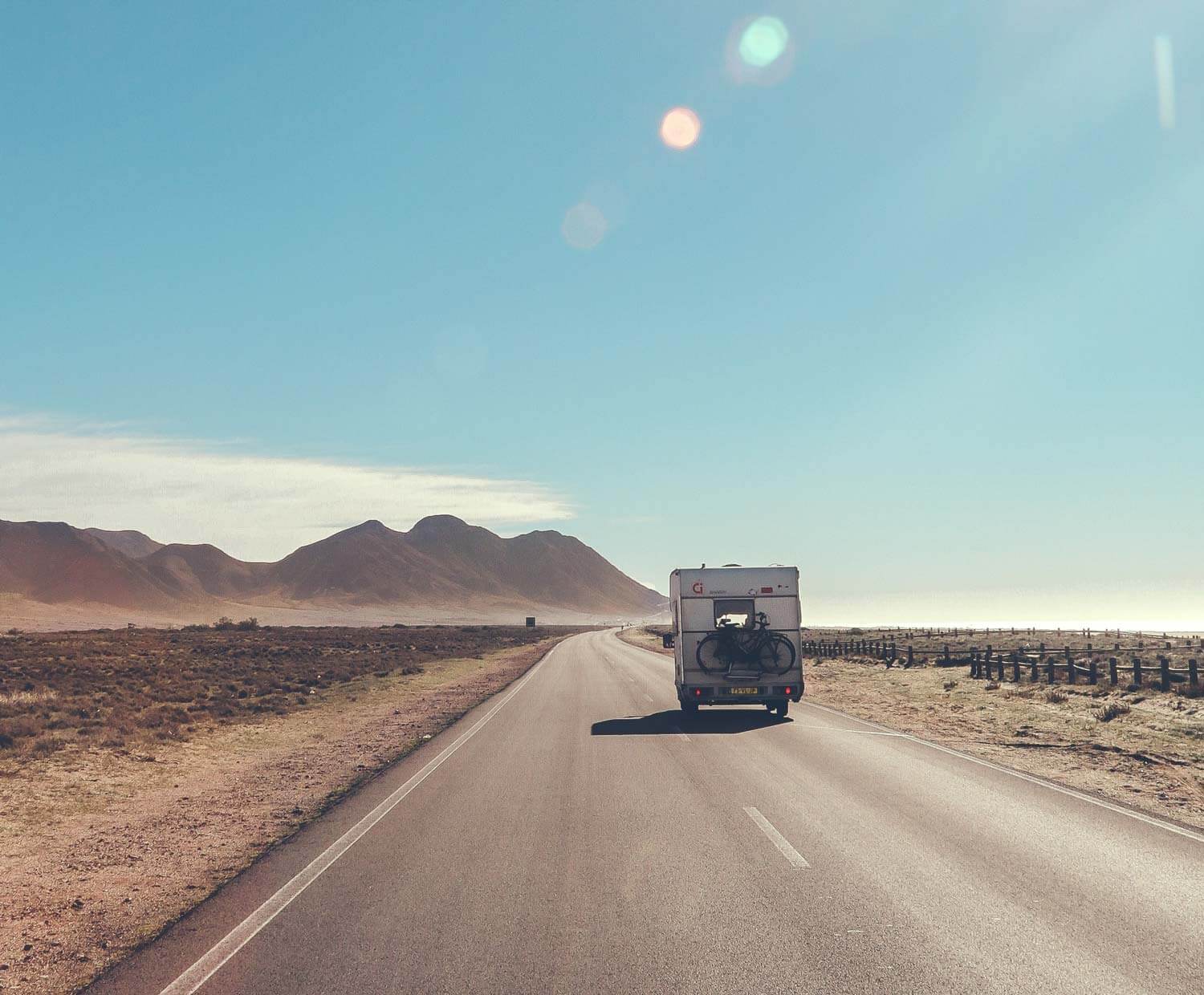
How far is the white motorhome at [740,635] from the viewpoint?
66.8 ft

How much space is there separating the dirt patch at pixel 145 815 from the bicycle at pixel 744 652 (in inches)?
239

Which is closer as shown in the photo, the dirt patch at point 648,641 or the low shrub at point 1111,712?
the low shrub at point 1111,712

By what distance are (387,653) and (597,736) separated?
45.0 m

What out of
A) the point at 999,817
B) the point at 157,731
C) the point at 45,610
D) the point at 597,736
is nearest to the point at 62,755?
the point at 157,731

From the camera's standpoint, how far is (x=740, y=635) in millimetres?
20484

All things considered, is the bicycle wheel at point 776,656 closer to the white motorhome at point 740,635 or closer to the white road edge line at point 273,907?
the white motorhome at point 740,635

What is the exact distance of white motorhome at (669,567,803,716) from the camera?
2036 centimetres

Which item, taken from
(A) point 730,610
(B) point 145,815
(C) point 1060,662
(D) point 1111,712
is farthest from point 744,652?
(C) point 1060,662

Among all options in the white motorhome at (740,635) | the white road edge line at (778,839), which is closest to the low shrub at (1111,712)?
the white motorhome at (740,635)

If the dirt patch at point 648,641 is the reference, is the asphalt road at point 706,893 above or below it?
below

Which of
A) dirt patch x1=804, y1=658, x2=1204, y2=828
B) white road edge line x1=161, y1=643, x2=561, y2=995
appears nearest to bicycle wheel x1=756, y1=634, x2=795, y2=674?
dirt patch x1=804, y1=658, x2=1204, y2=828

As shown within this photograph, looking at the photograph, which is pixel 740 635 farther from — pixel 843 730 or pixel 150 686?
pixel 150 686

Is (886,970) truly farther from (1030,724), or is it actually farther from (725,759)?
(1030,724)

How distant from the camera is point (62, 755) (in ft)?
53.8
